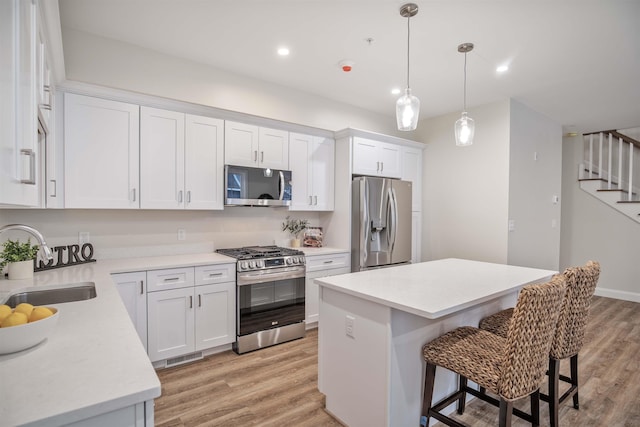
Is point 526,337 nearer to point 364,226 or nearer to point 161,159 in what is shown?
point 364,226

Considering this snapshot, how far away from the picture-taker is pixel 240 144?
3.37 m

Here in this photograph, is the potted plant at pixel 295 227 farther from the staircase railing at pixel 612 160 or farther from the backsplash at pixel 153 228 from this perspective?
the staircase railing at pixel 612 160

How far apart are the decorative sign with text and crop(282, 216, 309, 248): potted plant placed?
6.43 feet

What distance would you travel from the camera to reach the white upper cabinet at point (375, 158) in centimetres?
402

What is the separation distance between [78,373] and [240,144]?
2.72 m

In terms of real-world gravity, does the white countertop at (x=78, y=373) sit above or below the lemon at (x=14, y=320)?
below

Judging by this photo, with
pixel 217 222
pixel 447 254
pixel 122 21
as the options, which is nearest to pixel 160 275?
pixel 217 222

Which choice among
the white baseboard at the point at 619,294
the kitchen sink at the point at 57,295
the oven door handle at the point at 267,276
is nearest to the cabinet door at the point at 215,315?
the oven door handle at the point at 267,276

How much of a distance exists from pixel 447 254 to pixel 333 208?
1.84 metres

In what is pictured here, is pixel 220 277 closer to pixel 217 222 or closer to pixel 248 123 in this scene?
pixel 217 222

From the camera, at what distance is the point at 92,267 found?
257cm

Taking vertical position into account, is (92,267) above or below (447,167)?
below

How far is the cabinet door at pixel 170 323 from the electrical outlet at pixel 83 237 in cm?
80

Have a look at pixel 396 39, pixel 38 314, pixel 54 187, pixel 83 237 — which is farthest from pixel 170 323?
pixel 396 39
